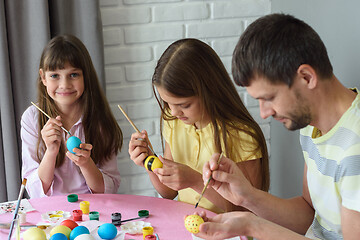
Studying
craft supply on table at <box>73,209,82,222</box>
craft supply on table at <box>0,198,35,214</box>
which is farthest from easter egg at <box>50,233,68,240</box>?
craft supply on table at <box>0,198,35,214</box>

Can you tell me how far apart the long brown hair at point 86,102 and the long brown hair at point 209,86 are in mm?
443

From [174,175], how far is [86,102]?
0.64 meters

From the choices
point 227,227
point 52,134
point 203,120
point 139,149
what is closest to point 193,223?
point 227,227

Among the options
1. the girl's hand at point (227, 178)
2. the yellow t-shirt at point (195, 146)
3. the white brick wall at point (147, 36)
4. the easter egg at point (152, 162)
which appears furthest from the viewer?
the white brick wall at point (147, 36)

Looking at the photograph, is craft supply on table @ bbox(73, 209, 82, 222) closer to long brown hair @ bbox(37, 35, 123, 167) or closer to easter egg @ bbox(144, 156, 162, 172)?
easter egg @ bbox(144, 156, 162, 172)

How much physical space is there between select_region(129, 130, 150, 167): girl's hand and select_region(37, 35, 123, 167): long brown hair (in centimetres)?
39

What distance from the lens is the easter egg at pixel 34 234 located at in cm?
124

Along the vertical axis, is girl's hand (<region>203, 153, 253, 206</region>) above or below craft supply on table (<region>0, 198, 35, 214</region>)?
above

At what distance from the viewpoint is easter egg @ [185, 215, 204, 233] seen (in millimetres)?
1227

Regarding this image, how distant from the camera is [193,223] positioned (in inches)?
48.5

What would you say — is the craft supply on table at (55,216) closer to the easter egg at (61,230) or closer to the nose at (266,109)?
the easter egg at (61,230)

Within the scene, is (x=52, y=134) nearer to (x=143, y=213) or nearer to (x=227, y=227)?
(x=143, y=213)

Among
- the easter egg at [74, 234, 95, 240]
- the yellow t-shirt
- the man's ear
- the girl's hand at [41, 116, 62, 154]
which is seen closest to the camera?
the man's ear

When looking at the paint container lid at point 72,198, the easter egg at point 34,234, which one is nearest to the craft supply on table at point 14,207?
the paint container lid at point 72,198
